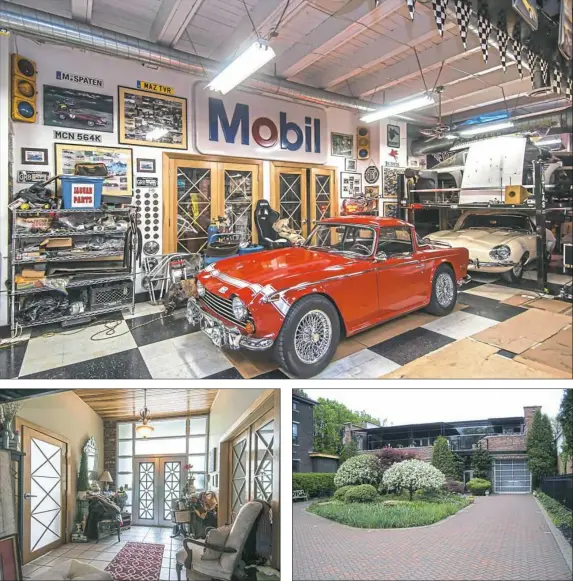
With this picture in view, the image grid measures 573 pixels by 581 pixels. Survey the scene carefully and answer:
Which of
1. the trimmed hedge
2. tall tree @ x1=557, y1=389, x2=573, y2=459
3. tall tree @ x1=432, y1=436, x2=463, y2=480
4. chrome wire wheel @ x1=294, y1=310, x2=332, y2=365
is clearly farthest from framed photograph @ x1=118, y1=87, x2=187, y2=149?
tall tree @ x1=557, y1=389, x2=573, y2=459

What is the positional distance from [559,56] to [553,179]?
612 millimetres

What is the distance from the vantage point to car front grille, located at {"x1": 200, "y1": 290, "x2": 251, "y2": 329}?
2196mm

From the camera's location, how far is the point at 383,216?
241 centimetres

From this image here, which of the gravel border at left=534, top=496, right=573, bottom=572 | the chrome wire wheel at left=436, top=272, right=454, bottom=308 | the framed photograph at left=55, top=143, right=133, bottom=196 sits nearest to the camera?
the framed photograph at left=55, top=143, right=133, bottom=196

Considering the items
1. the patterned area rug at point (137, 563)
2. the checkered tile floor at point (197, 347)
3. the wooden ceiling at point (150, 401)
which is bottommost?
the patterned area rug at point (137, 563)

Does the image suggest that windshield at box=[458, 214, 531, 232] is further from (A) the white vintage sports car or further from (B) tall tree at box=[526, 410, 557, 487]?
(B) tall tree at box=[526, 410, 557, 487]

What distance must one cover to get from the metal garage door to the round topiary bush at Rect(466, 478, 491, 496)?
0.06 meters

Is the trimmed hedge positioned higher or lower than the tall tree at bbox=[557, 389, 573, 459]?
lower

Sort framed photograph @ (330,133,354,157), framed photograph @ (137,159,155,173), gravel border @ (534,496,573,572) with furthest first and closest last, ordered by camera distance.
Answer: gravel border @ (534,496,573,572) < framed photograph @ (330,133,354,157) < framed photograph @ (137,159,155,173)

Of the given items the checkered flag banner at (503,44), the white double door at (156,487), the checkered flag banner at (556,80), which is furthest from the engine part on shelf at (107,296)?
the checkered flag banner at (556,80)

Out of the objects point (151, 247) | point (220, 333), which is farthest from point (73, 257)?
point (220, 333)

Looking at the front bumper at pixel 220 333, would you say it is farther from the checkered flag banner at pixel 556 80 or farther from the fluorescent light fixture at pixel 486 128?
the checkered flag banner at pixel 556 80

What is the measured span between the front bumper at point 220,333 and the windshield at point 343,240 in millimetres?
542

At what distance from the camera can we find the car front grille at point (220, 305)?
2196 millimetres
